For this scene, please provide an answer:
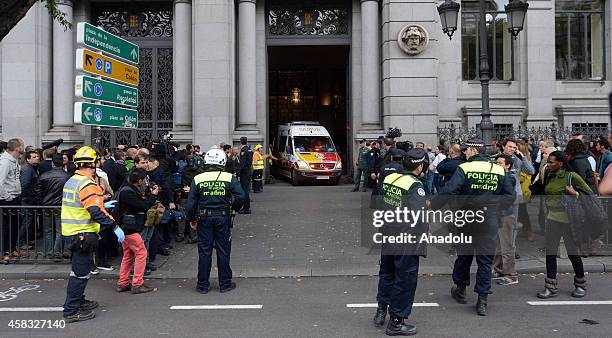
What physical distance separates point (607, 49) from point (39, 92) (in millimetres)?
21963

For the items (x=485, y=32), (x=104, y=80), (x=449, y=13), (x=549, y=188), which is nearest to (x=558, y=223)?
(x=549, y=188)

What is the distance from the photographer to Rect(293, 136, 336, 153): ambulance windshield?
21381 millimetres

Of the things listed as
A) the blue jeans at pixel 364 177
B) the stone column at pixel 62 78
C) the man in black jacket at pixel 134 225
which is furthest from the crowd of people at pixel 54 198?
the stone column at pixel 62 78

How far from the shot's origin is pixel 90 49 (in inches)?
355

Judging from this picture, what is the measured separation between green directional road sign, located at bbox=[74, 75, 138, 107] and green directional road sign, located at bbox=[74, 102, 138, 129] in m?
0.13

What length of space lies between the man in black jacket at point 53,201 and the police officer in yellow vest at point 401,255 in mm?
5918

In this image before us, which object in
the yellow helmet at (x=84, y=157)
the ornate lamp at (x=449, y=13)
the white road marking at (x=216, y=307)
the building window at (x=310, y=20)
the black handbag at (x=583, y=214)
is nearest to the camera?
the yellow helmet at (x=84, y=157)

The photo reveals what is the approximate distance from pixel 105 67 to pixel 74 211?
12.1ft

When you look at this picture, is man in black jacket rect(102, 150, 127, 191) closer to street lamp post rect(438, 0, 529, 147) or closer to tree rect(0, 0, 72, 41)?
tree rect(0, 0, 72, 41)

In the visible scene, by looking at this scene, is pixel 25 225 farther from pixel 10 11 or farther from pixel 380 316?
pixel 380 316

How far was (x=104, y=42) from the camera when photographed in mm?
9406

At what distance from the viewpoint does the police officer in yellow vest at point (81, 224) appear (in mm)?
6449

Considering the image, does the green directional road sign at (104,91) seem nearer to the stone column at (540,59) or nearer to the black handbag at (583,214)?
the black handbag at (583,214)

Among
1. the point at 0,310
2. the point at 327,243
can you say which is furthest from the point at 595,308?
the point at 0,310
